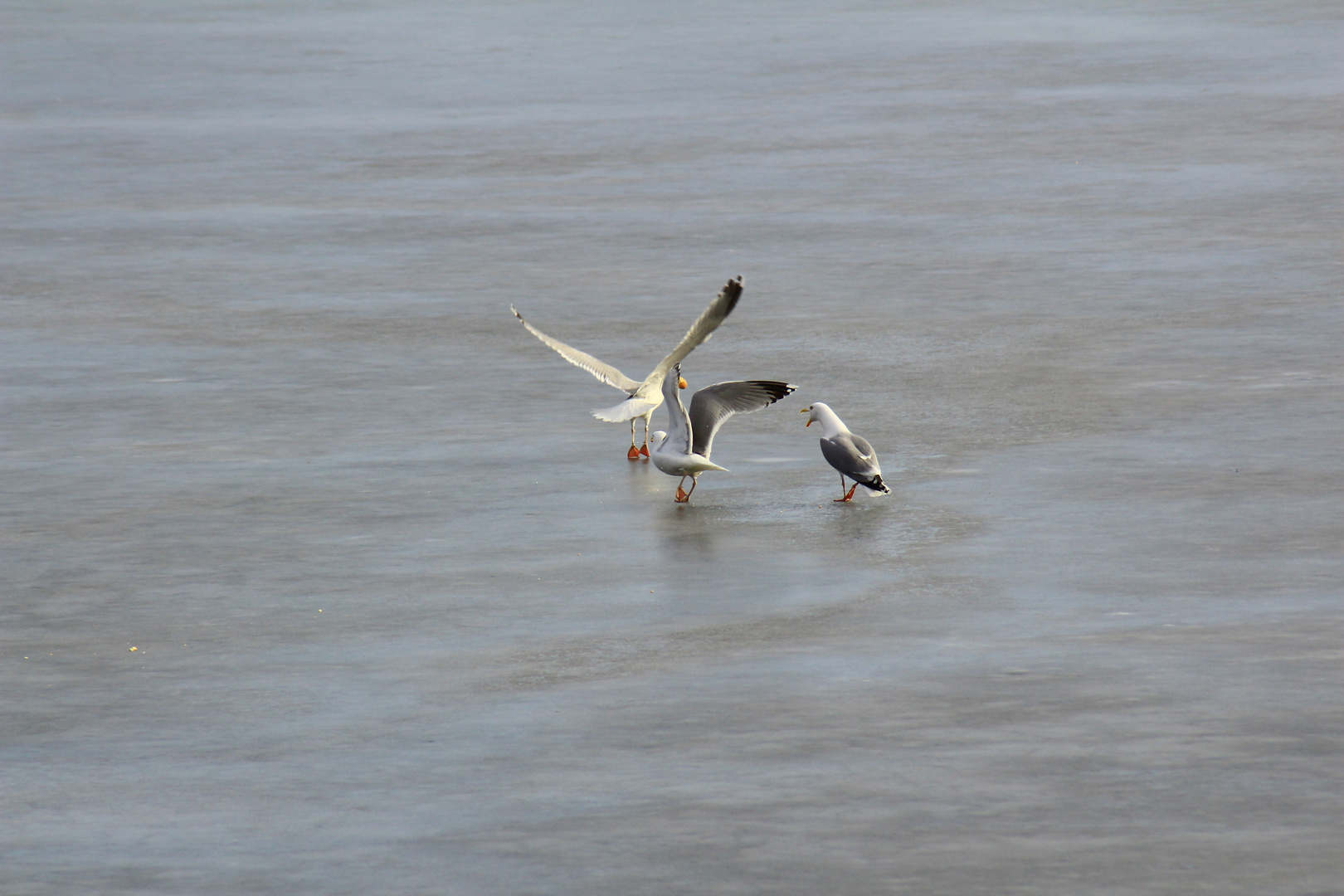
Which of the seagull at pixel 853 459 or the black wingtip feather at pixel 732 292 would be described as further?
the black wingtip feather at pixel 732 292

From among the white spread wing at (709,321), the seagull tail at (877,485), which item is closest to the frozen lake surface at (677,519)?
the seagull tail at (877,485)

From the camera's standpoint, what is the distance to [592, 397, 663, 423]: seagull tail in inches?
378

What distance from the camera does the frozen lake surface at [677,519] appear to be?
5.57 m

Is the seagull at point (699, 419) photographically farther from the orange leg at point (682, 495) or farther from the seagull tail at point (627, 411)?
the seagull tail at point (627, 411)

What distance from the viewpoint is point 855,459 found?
8820 millimetres

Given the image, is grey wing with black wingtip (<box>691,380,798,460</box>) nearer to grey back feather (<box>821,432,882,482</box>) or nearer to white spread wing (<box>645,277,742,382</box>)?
white spread wing (<box>645,277,742,382</box>)

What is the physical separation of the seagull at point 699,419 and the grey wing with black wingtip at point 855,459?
0.56 meters

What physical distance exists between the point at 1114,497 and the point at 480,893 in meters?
4.51

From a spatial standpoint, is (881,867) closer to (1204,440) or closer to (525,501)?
(525,501)

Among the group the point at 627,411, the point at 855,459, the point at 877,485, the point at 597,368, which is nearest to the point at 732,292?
the point at 627,411

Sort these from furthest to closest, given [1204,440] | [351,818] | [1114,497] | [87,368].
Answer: [87,368], [1204,440], [1114,497], [351,818]

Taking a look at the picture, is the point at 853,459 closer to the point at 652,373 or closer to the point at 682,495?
the point at 682,495

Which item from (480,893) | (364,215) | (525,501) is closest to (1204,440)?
(525,501)

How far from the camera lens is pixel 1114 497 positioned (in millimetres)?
8883
